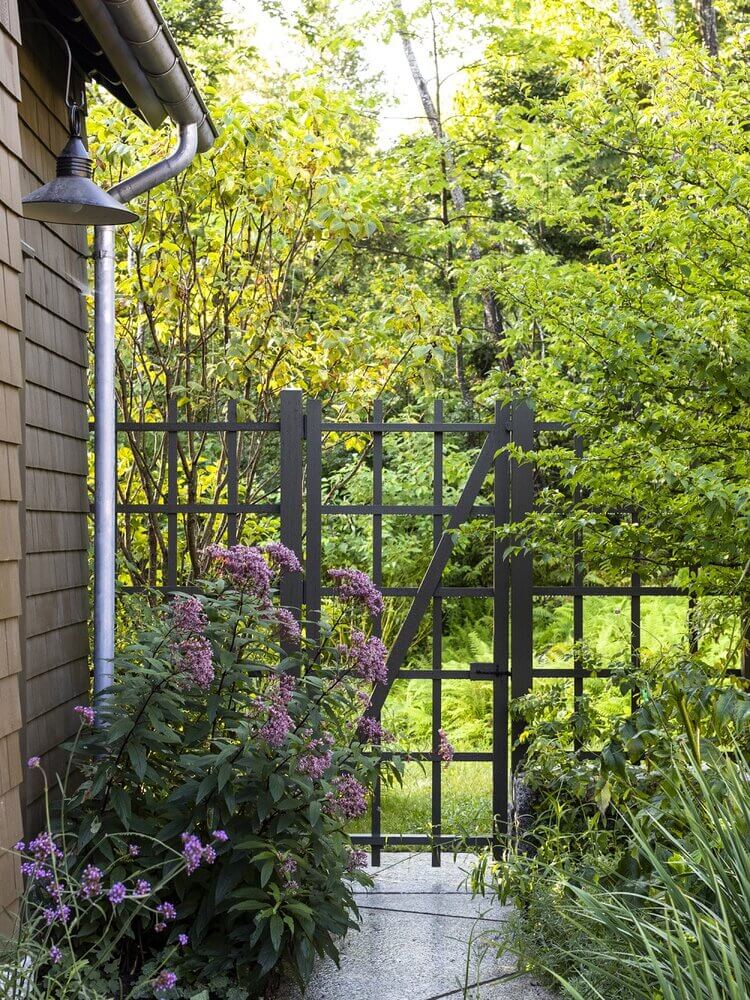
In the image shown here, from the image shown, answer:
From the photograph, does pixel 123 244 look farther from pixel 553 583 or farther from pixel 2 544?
pixel 553 583

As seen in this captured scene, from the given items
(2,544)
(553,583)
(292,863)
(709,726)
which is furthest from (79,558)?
(553,583)

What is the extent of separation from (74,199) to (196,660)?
1.35 metres

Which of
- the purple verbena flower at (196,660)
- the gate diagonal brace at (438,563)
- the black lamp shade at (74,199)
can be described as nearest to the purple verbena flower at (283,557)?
the purple verbena flower at (196,660)

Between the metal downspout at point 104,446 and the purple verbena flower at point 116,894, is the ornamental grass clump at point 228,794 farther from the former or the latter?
the purple verbena flower at point 116,894

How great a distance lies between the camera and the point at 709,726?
3154mm

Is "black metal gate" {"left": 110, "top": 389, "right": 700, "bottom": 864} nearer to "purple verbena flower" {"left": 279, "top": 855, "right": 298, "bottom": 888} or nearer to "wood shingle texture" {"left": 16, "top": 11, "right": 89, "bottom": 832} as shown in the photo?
"wood shingle texture" {"left": 16, "top": 11, "right": 89, "bottom": 832}

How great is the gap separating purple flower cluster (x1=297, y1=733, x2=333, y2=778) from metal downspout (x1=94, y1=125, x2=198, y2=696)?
97cm

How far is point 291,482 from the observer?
4.29 meters

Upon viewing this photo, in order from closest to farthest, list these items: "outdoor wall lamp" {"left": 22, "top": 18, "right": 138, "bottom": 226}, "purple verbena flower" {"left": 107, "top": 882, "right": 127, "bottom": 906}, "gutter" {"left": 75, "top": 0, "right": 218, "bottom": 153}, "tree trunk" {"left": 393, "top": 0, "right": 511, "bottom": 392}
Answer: "purple verbena flower" {"left": 107, "top": 882, "right": 127, "bottom": 906} → "outdoor wall lamp" {"left": 22, "top": 18, "right": 138, "bottom": 226} → "gutter" {"left": 75, "top": 0, "right": 218, "bottom": 153} → "tree trunk" {"left": 393, "top": 0, "right": 511, "bottom": 392}

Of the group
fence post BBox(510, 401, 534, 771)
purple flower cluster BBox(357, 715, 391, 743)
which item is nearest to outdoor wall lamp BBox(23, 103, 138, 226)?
purple flower cluster BBox(357, 715, 391, 743)

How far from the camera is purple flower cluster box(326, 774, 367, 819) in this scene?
9.85 ft

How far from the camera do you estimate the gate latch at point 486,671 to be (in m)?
4.34

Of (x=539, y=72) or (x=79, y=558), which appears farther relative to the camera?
(x=539, y=72)

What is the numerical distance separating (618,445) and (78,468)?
81.8 inches
